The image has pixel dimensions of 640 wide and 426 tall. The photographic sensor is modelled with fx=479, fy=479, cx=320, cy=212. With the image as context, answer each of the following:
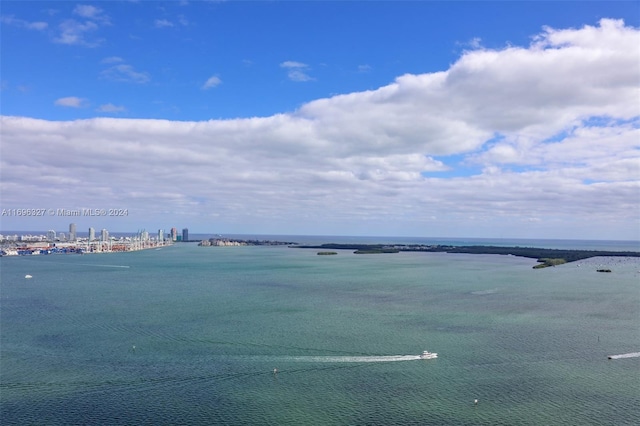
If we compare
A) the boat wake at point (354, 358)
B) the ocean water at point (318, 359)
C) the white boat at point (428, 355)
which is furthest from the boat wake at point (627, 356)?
the boat wake at point (354, 358)

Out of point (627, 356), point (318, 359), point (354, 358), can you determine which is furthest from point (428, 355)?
point (627, 356)

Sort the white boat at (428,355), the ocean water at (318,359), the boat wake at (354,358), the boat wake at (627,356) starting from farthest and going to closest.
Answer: the boat wake at (627,356), the white boat at (428,355), the boat wake at (354,358), the ocean water at (318,359)

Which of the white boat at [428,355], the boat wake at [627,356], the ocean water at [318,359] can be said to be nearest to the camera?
the ocean water at [318,359]

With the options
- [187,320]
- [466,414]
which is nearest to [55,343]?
[187,320]

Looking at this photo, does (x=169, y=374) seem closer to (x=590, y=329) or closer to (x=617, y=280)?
(x=590, y=329)

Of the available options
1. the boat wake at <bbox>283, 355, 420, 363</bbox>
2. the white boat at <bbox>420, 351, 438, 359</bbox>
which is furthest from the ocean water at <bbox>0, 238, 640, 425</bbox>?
the white boat at <bbox>420, 351, 438, 359</bbox>

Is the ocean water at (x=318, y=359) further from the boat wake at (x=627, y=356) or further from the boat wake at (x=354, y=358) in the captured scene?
the boat wake at (x=627, y=356)

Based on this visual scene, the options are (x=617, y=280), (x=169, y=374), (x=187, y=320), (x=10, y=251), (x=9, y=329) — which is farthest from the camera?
(x=10, y=251)

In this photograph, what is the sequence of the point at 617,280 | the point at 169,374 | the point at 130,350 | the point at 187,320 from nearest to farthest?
the point at 169,374, the point at 130,350, the point at 187,320, the point at 617,280

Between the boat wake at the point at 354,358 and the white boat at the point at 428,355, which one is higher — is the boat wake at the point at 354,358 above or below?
below
